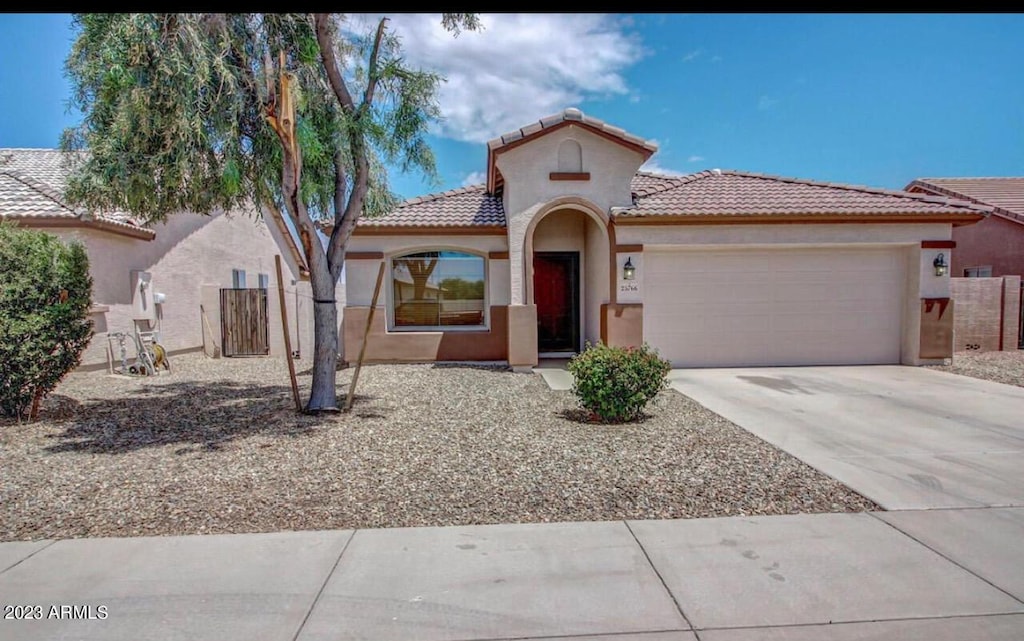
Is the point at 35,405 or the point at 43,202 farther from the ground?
the point at 43,202

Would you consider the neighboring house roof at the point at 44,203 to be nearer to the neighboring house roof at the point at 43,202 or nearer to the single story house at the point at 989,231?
the neighboring house roof at the point at 43,202

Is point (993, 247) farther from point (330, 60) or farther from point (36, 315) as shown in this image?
point (36, 315)

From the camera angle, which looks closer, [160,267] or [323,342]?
[323,342]

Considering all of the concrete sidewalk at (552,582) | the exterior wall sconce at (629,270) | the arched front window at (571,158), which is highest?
the arched front window at (571,158)

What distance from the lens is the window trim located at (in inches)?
500

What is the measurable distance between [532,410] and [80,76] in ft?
22.3

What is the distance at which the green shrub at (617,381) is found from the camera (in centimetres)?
695

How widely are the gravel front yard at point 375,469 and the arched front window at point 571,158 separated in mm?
5481

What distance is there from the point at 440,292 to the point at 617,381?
6943 millimetres

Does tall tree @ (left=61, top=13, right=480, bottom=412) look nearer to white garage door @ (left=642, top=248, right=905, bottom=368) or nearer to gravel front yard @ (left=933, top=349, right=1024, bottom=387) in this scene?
white garage door @ (left=642, top=248, right=905, bottom=368)

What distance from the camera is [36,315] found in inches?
279

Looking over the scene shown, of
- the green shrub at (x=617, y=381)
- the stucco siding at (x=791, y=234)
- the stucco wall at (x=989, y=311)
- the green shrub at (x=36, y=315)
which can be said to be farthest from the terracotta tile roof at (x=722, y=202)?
the green shrub at (x=36, y=315)

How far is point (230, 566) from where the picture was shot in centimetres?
373

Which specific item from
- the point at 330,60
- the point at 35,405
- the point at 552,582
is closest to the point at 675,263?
the point at 330,60
